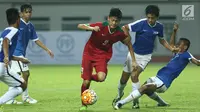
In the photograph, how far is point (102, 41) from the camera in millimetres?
10961

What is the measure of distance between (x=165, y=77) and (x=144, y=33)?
3.62 ft

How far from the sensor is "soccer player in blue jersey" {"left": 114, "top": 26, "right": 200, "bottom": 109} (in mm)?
10820

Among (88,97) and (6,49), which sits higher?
(6,49)

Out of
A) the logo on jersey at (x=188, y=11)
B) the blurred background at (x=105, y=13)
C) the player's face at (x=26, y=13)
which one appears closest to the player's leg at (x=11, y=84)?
the player's face at (x=26, y=13)

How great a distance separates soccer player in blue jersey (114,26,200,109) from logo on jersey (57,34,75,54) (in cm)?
2030

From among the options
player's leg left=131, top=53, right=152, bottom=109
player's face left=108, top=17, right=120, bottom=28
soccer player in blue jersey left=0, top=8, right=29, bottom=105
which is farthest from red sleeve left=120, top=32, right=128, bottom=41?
soccer player in blue jersey left=0, top=8, right=29, bottom=105

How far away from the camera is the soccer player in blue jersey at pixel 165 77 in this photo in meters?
10.8

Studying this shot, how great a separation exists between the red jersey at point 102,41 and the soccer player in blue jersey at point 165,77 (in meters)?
0.98

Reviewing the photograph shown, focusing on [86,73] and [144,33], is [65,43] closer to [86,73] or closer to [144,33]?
[144,33]

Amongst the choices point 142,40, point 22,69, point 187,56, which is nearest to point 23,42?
point 22,69

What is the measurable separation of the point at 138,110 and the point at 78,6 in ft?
102

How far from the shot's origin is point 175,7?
4056cm

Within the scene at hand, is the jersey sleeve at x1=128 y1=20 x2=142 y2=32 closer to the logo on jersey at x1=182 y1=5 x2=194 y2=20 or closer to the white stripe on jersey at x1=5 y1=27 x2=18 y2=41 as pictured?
the white stripe on jersey at x1=5 y1=27 x2=18 y2=41

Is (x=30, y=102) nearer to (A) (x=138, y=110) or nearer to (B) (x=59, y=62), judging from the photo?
(A) (x=138, y=110)
